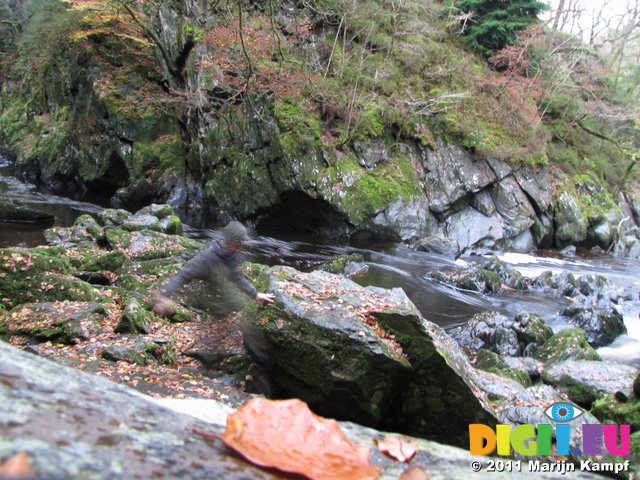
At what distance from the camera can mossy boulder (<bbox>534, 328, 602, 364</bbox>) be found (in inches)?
261

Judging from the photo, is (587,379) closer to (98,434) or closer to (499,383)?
(499,383)

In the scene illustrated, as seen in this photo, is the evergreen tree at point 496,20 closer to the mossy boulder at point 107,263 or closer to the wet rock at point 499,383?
the wet rock at point 499,383

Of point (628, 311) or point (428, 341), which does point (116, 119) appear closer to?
point (428, 341)

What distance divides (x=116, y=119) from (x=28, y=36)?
14.4 m

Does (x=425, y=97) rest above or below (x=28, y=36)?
below

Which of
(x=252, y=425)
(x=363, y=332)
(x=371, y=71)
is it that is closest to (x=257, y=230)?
(x=371, y=71)

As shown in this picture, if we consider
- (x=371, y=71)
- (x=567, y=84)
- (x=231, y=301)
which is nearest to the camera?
(x=231, y=301)

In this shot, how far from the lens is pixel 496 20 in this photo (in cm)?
1909

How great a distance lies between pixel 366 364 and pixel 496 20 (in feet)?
69.9

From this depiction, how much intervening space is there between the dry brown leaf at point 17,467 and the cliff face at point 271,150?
1345cm

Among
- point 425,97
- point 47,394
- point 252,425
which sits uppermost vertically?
point 425,97

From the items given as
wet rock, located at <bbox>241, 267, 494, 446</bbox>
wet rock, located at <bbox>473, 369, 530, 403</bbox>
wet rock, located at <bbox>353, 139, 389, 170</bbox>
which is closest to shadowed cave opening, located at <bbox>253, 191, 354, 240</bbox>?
wet rock, located at <bbox>353, 139, 389, 170</bbox>

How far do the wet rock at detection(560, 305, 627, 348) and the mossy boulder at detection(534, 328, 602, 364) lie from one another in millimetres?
1620

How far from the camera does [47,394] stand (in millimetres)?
1320
